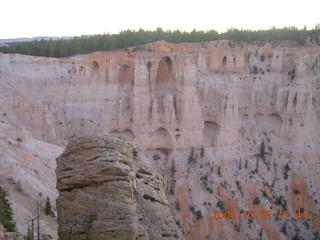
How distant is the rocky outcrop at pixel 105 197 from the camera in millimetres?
8398

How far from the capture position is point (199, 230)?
29.7 metres

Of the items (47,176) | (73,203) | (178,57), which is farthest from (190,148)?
(73,203)

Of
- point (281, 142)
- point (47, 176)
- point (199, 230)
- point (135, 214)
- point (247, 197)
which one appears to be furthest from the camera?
point (281, 142)

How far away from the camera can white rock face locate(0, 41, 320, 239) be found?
3117 cm

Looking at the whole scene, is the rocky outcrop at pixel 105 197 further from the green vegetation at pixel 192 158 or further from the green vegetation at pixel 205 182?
the green vegetation at pixel 192 158

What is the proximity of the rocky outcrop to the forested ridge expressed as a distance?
2838 centimetres

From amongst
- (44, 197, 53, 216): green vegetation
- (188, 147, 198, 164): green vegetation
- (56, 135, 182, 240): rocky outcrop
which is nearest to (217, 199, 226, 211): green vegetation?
(188, 147, 198, 164): green vegetation

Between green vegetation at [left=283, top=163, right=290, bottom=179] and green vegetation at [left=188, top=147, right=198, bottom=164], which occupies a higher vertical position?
green vegetation at [left=188, top=147, right=198, bottom=164]

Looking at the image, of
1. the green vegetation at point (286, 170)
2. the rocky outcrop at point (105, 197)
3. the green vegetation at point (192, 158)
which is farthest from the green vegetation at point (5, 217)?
the green vegetation at point (286, 170)

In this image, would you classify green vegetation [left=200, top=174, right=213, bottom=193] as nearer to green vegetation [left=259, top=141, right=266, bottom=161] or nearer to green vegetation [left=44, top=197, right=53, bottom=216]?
green vegetation [left=259, top=141, right=266, bottom=161]

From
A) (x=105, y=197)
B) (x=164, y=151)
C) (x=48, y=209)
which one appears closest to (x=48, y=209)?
(x=48, y=209)

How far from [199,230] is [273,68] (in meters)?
20.5

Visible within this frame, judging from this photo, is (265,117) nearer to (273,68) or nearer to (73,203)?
(273,68)
